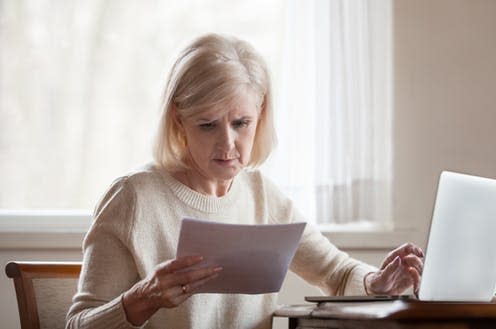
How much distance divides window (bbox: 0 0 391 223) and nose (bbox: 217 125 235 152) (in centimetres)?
120

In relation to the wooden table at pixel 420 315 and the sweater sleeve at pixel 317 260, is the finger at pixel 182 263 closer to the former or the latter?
the wooden table at pixel 420 315

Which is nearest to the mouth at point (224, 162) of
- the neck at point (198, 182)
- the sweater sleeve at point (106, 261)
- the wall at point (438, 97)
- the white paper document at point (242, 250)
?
the neck at point (198, 182)

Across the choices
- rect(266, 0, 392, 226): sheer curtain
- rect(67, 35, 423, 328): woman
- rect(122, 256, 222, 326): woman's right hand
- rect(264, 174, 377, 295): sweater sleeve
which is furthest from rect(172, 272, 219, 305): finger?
rect(266, 0, 392, 226): sheer curtain

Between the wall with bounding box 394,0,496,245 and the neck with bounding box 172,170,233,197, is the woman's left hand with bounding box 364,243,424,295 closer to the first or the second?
the neck with bounding box 172,170,233,197

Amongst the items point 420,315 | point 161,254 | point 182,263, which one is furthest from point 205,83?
point 420,315

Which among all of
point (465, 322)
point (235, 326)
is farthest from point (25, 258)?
point (465, 322)

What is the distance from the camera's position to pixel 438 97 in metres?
3.33

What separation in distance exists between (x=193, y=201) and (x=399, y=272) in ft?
1.82

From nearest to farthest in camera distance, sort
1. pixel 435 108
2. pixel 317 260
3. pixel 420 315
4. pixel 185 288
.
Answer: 1. pixel 420 315
2. pixel 185 288
3. pixel 317 260
4. pixel 435 108

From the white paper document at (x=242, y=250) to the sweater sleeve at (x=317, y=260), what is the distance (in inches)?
19.3

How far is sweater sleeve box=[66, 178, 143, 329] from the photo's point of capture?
6.68 ft

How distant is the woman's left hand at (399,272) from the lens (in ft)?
6.91

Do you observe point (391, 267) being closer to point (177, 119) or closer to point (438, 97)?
point (177, 119)

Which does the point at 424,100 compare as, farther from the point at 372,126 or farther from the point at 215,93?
the point at 215,93
